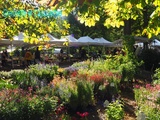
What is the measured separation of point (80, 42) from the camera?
26000 mm

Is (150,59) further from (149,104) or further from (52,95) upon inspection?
(52,95)

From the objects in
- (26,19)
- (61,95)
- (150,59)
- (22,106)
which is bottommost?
(150,59)

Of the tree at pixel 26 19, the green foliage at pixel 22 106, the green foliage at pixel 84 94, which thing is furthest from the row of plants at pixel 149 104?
the tree at pixel 26 19

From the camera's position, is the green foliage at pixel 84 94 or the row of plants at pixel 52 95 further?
the green foliage at pixel 84 94

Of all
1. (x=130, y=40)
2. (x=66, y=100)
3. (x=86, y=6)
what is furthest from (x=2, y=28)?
(x=130, y=40)

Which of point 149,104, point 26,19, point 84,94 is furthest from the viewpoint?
point 84,94

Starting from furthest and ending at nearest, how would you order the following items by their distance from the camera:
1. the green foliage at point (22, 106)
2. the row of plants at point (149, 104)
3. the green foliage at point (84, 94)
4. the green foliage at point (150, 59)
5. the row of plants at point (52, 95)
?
the green foliage at point (150, 59) < the green foliage at point (84, 94) < the row of plants at point (149, 104) < the row of plants at point (52, 95) < the green foliage at point (22, 106)

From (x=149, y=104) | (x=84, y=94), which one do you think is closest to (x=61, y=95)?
(x=84, y=94)

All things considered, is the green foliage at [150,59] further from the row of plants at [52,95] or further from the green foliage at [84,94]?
the green foliage at [84,94]

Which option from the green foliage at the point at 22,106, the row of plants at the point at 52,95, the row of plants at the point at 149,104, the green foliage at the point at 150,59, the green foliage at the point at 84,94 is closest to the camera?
the green foliage at the point at 22,106

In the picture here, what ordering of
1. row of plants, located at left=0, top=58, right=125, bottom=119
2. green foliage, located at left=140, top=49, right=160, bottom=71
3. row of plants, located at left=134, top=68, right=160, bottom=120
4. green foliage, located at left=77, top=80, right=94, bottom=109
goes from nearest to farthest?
row of plants, located at left=0, top=58, right=125, bottom=119
row of plants, located at left=134, top=68, right=160, bottom=120
green foliage, located at left=77, top=80, right=94, bottom=109
green foliage, located at left=140, top=49, right=160, bottom=71

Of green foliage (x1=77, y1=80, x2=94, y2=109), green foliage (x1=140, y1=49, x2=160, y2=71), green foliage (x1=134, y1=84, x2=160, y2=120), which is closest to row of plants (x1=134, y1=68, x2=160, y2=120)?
green foliage (x1=134, y1=84, x2=160, y2=120)

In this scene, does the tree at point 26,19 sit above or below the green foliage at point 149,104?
above

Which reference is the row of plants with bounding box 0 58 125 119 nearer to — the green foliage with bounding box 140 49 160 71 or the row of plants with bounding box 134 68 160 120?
the row of plants with bounding box 134 68 160 120
